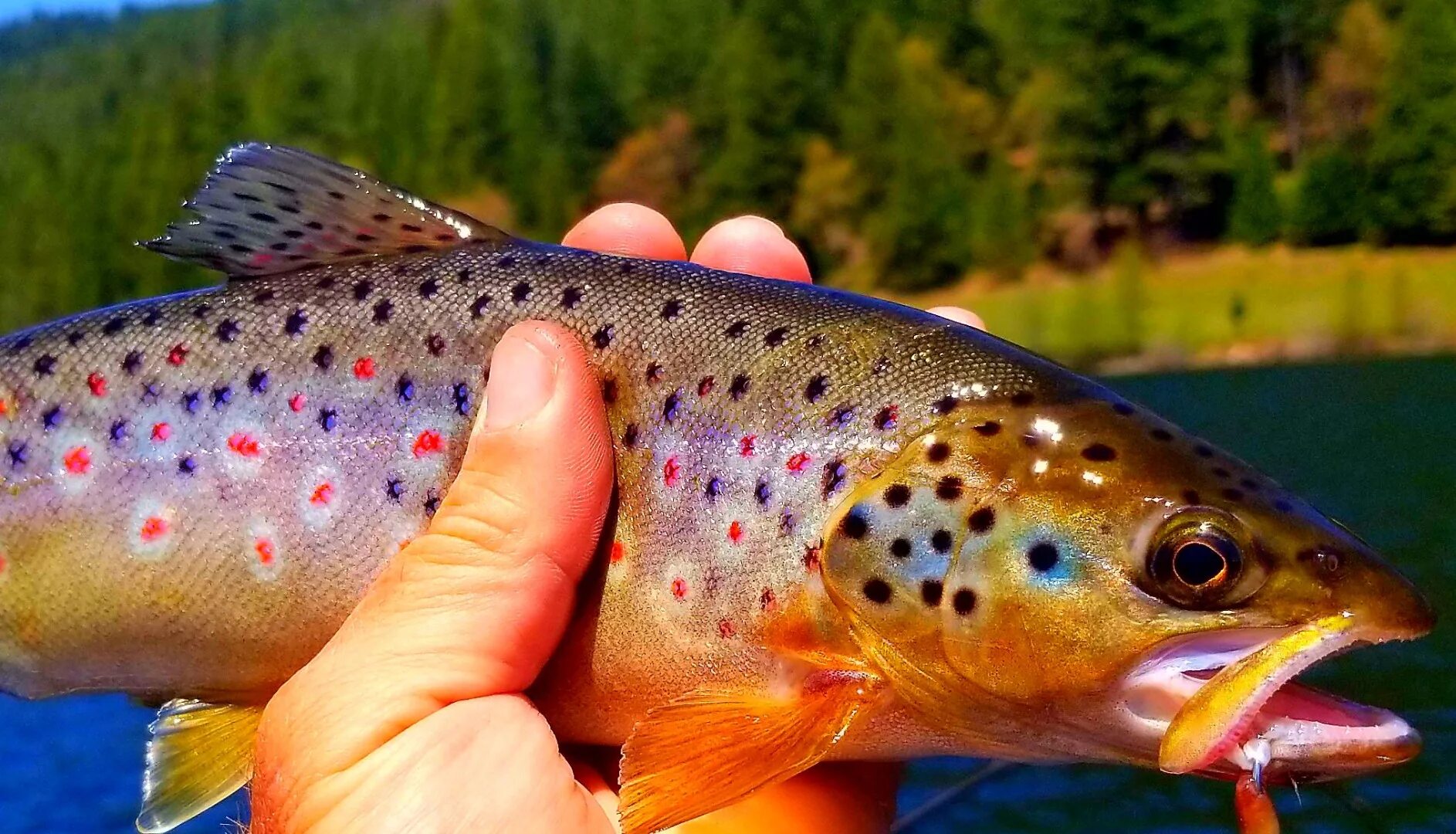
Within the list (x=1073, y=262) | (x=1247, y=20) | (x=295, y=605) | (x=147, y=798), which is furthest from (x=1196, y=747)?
(x=1247, y=20)

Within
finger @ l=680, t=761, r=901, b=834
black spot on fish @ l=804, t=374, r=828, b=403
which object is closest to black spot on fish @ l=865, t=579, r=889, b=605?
black spot on fish @ l=804, t=374, r=828, b=403

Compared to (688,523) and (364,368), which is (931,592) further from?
(364,368)

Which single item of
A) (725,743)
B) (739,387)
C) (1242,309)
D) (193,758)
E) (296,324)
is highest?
(296,324)

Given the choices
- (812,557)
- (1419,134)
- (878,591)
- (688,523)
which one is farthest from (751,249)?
(1419,134)

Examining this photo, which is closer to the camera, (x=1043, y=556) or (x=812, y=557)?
(x=1043, y=556)

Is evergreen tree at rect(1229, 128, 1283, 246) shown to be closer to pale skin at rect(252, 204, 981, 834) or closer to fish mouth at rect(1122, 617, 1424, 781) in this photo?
fish mouth at rect(1122, 617, 1424, 781)

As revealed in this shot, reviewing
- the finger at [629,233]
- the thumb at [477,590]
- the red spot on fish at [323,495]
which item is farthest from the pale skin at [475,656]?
the finger at [629,233]
